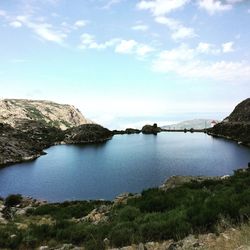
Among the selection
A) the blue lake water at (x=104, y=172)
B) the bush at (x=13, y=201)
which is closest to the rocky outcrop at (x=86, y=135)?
the blue lake water at (x=104, y=172)

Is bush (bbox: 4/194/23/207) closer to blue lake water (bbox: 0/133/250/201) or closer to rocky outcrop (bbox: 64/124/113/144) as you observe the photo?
blue lake water (bbox: 0/133/250/201)

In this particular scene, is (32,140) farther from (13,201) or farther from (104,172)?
(13,201)

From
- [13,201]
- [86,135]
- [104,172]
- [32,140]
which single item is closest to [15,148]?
[32,140]

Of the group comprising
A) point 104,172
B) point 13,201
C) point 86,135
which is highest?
point 86,135

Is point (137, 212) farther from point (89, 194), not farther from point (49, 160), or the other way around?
point (49, 160)

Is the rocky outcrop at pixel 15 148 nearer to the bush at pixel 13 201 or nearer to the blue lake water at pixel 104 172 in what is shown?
the blue lake water at pixel 104 172

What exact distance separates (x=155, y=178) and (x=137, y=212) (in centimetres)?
5182

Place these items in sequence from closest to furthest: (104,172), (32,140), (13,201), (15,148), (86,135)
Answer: (13,201) → (104,172) → (15,148) → (32,140) → (86,135)

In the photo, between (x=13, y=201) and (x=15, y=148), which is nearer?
(x=13, y=201)

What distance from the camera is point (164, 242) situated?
16141mm

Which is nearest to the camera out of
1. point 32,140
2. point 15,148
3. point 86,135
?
point 15,148

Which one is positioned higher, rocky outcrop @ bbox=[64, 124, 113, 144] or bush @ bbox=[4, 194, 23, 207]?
rocky outcrop @ bbox=[64, 124, 113, 144]

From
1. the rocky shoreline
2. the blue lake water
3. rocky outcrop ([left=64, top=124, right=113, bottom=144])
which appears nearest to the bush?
the blue lake water

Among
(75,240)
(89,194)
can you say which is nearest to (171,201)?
(75,240)
